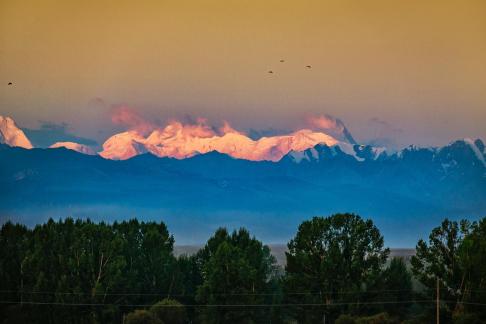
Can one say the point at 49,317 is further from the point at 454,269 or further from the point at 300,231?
the point at 454,269

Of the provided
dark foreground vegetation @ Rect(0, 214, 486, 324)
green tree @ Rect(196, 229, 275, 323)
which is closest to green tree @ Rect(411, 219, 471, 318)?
dark foreground vegetation @ Rect(0, 214, 486, 324)

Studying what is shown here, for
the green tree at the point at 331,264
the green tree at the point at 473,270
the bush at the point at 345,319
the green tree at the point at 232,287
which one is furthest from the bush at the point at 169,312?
the green tree at the point at 473,270

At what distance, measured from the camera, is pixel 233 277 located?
89938 millimetres

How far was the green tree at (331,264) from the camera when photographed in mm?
86275

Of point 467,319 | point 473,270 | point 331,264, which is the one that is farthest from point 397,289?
point 467,319

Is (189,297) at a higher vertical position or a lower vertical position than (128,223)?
lower

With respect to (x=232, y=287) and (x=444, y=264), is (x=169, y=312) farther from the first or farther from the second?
(x=444, y=264)

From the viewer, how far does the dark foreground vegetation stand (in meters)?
82.1

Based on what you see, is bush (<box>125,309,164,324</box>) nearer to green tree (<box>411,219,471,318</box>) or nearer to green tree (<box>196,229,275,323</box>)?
green tree (<box>196,229,275,323</box>)

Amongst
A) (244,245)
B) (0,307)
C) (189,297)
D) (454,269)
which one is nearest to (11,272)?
(0,307)

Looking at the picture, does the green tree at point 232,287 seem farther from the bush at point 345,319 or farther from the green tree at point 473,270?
the green tree at point 473,270

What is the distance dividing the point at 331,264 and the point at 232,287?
9.82 meters

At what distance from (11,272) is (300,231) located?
97.5 ft

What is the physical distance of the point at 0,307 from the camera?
9175 cm
